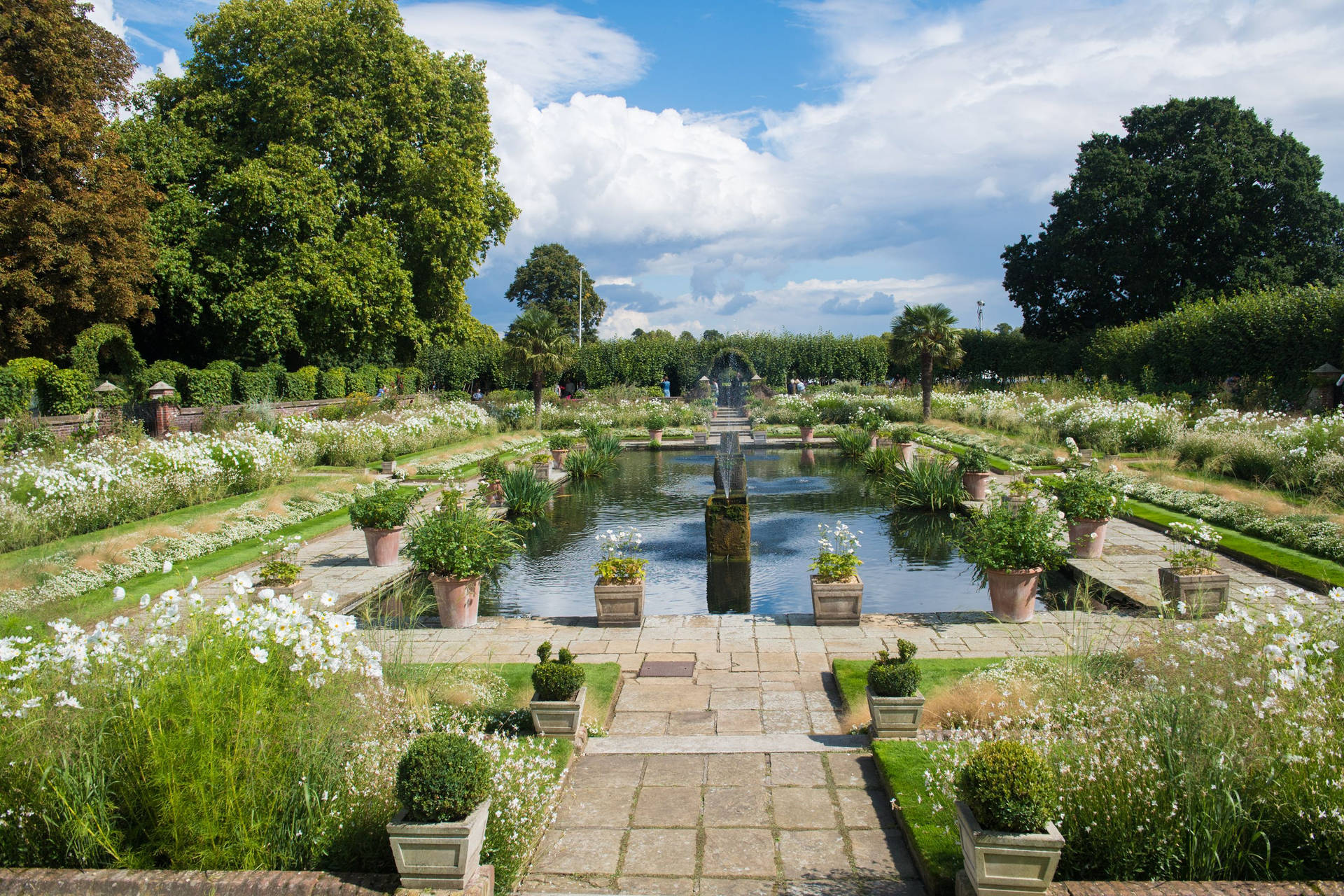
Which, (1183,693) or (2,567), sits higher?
(1183,693)

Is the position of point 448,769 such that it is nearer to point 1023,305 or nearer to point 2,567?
point 2,567

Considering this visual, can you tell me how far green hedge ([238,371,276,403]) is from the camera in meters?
23.2

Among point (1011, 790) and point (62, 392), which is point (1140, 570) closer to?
point (1011, 790)

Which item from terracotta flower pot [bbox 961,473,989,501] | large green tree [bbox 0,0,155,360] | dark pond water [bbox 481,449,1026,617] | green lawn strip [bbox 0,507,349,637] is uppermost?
large green tree [bbox 0,0,155,360]

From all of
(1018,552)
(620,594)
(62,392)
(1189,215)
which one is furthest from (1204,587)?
(1189,215)

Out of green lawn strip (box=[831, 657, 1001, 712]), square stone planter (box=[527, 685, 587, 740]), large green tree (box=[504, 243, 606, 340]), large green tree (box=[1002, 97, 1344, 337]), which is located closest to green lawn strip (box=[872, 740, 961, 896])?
green lawn strip (box=[831, 657, 1001, 712])

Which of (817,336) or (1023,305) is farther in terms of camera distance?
(817,336)

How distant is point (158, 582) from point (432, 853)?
7122 mm

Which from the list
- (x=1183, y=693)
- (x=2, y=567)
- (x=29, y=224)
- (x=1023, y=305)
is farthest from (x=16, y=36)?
(x=1023, y=305)

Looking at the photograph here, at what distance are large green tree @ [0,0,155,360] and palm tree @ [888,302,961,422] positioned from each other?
73.0 ft

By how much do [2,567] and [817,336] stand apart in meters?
39.2

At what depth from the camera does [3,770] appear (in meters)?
3.26

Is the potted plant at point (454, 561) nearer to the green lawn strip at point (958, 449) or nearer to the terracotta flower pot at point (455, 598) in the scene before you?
the terracotta flower pot at point (455, 598)

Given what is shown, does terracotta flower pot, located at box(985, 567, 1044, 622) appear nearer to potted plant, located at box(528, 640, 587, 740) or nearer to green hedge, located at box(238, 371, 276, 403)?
potted plant, located at box(528, 640, 587, 740)
